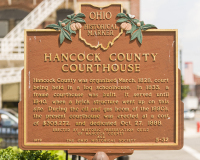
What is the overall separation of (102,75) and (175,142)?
155 centimetres

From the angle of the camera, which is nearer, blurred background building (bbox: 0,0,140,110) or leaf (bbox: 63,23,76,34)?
leaf (bbox: 63,23,76,34)

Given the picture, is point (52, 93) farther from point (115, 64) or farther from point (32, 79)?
point (115, 64)

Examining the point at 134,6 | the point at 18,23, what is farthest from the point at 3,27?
the point at 134,6

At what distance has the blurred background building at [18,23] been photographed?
17562 mm

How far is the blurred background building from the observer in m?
17.6

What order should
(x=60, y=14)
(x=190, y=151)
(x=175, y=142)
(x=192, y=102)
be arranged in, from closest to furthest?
(x=175, y=142) → (x=190, y=151) → (x=60, y=14) → (x=192, y=102)

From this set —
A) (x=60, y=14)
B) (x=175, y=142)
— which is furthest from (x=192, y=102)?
(x=175, y=142)

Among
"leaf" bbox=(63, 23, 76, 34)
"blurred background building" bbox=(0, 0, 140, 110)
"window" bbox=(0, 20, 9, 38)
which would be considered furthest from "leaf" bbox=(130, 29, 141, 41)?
"window" bbox=(0, 20, 9, 38)

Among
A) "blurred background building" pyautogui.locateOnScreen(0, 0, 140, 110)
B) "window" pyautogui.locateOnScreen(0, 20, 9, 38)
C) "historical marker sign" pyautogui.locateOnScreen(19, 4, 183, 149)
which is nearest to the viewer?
"historical marker sign" pyautogui.locateOnScreen(19, 4, 183, 149)

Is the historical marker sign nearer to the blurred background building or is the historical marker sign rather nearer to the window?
the blurred background building

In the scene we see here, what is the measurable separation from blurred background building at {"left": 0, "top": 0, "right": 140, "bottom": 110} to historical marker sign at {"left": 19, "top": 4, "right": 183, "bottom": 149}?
44.8ft

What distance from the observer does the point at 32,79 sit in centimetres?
434

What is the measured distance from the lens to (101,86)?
14.2 ft

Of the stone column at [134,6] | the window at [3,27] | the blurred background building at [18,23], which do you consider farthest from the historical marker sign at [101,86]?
the window at [3,27]
